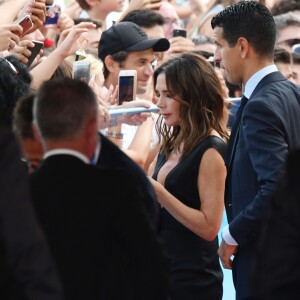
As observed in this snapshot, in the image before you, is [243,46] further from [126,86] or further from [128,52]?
[128,52]

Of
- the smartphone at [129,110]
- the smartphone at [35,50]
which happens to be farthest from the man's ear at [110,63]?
the smartphone at [129,110]

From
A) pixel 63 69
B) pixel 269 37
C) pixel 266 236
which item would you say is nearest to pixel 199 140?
pixel 269 37

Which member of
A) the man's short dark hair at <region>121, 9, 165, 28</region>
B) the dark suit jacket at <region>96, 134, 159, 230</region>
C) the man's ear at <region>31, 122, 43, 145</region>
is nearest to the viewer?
the man's ear at <region>31, 122, 43, 145</region>

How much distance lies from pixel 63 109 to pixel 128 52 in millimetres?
3456

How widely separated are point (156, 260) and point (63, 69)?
2669 millimetres

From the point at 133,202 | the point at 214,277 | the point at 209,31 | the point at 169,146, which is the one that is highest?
the point at 133,202

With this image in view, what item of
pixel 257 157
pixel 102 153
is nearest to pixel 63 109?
pixel 102 153

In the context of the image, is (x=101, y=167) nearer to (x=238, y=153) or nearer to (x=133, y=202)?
(x=133, y=202)

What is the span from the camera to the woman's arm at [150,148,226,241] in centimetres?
526

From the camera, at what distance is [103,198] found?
11.3ft

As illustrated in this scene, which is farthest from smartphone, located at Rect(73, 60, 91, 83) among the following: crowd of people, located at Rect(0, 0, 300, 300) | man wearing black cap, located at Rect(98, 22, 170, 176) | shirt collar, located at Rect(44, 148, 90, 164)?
shirt collar, located at Rect(44, 148, 90, 164)

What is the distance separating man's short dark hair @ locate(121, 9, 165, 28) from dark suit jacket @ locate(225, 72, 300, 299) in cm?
→ 309

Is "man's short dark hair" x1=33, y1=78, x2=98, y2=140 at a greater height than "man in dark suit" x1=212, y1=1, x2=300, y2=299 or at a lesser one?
greater

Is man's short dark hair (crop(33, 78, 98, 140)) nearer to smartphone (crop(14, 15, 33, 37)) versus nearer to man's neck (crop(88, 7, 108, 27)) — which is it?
smartphone (crop(14, 15, 33, 37))
